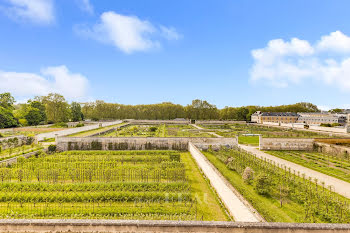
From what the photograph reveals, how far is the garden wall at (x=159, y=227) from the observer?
739 cm

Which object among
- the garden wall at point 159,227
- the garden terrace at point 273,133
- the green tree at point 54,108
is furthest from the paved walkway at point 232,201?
the green tree at point 54,108

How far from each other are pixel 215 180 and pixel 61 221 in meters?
9.83

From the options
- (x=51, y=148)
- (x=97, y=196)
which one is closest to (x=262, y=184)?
(x=97, y=196)

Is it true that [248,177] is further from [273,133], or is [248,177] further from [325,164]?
[273,133]

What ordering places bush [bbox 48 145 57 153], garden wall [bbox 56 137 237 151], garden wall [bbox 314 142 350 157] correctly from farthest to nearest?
garden wall [bbox 56 137 237 151] < bush [bbox 48 145 57 153] < garden wall [bbox 314 142 350 157]

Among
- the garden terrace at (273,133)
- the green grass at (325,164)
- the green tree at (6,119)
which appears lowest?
the green grass at (325,164)

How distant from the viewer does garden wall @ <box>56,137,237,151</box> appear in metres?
29.0

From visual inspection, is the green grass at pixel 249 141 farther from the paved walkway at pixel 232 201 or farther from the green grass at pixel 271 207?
the paved walkway at pixel 232 201

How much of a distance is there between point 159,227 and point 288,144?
28878 mm

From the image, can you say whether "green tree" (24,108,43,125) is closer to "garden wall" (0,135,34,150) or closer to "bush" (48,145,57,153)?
"garden wall" (0,135,34,150)

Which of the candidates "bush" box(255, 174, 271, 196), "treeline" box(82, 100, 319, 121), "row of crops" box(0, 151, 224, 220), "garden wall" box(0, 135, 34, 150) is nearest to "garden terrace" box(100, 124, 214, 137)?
"garden wall" box(0, 135, 34, 150)

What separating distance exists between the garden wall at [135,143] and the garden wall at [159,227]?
70.4ft

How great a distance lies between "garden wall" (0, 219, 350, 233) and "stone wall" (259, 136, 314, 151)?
23521 mm

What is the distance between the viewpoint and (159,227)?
7566 mm
